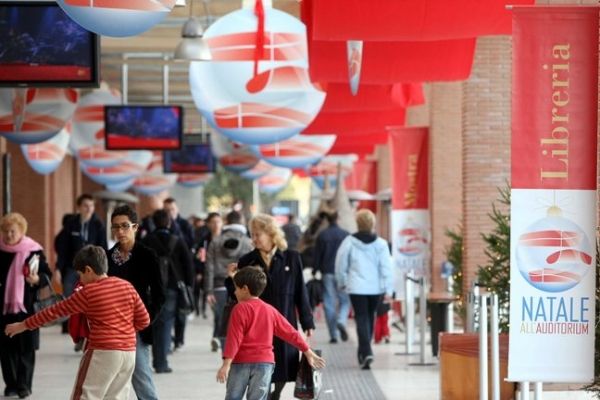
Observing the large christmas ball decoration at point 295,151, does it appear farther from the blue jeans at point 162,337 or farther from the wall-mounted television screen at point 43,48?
the wall-mounted television screen at point 43,48

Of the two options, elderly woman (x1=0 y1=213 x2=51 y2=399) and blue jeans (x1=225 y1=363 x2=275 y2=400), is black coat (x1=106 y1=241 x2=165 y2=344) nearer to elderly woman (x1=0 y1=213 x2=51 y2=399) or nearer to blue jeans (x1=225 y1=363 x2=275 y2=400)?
blue jeans (x1=225 y1=363 x2=275 y2=400)

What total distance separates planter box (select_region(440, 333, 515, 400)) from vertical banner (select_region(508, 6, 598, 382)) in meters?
2.40

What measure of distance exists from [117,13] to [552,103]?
9.78 feet

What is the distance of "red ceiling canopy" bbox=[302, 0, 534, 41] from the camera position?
11195 mm

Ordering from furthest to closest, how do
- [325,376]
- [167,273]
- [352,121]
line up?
1. [352,121]
2. [167,273]
3. [325,376]

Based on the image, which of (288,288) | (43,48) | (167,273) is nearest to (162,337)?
(167,273)

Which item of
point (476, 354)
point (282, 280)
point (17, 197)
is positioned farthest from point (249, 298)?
point (17, 197)

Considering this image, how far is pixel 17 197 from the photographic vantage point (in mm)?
34438

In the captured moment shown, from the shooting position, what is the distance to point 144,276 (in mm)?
10656

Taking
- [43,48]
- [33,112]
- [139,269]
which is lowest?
[139,269]

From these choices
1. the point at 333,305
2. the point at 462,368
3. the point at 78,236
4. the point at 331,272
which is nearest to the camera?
the point at 462,368

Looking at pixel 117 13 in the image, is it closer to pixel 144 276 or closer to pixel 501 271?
pixel 144 276

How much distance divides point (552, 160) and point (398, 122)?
43.1ft

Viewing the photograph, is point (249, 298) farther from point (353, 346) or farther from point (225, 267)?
point (353, 346)
